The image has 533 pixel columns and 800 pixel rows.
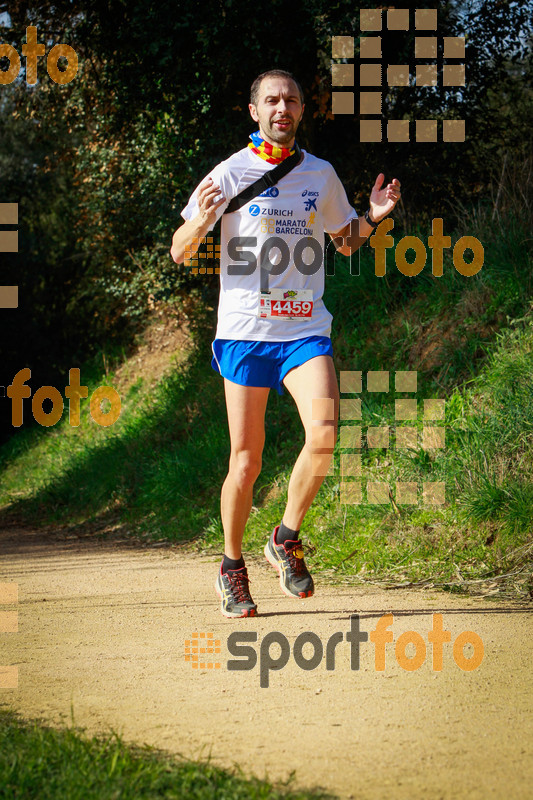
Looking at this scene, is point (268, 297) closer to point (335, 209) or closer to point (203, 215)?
point (203, 215)

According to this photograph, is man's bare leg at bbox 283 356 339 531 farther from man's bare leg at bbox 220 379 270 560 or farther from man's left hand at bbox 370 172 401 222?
man's left hand at bbox 370 172 401 222

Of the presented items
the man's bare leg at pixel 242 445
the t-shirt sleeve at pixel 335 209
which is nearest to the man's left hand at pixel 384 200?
the t-shirt sleeve at pixel 335 209

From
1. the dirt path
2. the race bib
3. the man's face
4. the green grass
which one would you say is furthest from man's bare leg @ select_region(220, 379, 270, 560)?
the green grass

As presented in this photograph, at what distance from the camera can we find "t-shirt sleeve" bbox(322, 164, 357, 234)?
14.4 ft

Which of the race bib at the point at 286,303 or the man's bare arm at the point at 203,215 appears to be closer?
the man's bare arm at the point at 203,215

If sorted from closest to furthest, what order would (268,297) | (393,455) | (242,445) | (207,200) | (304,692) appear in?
(304,692) < (207,200) < (268,297) < (242,445) < (393,455)

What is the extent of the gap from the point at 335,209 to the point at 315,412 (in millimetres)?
1068

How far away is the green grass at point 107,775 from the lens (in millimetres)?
2314

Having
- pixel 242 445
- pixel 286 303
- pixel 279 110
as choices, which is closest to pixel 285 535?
pixel 242 445

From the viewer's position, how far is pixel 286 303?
4184 millimetres

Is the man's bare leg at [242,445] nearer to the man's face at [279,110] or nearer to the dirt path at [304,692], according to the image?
the dirt path at [304,692]

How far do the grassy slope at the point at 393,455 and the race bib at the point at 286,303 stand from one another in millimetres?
1887

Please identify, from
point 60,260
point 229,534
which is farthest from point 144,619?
point 60,260

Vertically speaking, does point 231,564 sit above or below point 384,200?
below
